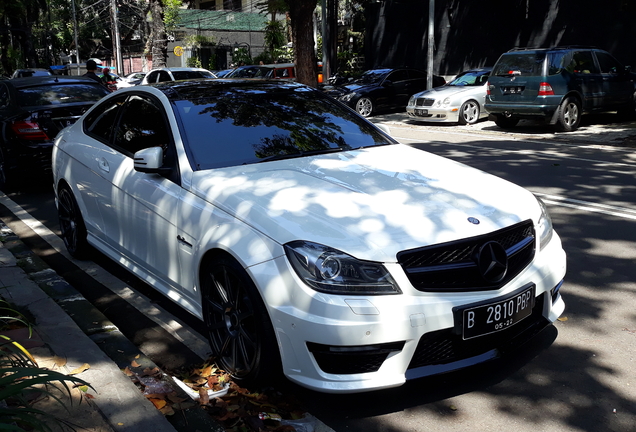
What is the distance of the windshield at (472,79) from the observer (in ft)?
58.1

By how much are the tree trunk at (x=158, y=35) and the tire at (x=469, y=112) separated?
1631 cm

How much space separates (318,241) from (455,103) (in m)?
14.5

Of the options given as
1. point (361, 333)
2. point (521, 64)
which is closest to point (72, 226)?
point (361, 333)

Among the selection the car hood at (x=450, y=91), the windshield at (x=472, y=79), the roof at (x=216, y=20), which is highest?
the roof at (x=216, y=20)

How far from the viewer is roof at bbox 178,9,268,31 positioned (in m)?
52.0

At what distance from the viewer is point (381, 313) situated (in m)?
2.91

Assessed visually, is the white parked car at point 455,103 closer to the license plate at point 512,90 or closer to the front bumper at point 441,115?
the front bumper at point 441,115

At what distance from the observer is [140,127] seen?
4711 mm

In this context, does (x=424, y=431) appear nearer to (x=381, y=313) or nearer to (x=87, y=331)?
(x=381, y=313)

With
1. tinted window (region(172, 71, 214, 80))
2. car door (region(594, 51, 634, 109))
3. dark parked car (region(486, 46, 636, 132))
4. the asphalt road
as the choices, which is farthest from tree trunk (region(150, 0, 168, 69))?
the asphalt road

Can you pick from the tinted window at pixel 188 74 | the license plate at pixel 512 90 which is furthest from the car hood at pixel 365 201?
the tinted window at pixel 188 74

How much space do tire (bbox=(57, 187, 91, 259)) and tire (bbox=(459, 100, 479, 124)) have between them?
12.7 meters

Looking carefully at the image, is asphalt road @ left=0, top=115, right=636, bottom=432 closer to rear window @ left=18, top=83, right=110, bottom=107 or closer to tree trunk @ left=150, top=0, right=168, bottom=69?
rear window @ left=18, top=83, right=110, bottom=107

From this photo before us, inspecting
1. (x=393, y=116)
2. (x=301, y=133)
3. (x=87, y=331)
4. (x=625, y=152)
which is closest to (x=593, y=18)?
(x=393, y=116)
